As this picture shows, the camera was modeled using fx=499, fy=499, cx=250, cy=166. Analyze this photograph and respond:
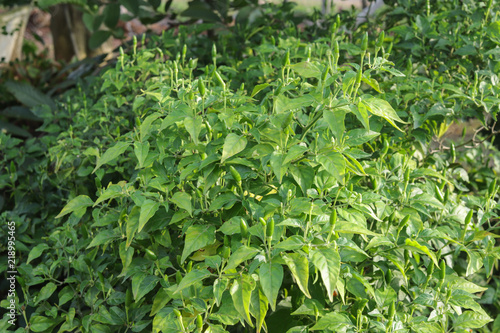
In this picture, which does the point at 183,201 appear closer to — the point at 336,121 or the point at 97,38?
the point at 336,121

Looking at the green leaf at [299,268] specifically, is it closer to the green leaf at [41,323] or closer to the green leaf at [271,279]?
the green leaf at [271,279]

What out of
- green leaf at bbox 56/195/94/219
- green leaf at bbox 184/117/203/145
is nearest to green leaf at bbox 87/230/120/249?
green leaf at bbox 56/195/94/219

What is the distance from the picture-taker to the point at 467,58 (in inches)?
100

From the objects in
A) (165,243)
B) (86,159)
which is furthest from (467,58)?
(86,159)

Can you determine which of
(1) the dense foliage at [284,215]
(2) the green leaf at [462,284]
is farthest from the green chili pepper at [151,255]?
(2) the green leaf at [462,284]

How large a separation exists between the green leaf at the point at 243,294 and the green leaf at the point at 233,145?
0.36 meters

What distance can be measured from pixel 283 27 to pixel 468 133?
1.49 m

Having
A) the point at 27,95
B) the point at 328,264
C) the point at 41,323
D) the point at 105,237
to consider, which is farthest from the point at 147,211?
the point at 27,95

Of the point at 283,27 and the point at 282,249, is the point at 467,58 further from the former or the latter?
the point at 282,249

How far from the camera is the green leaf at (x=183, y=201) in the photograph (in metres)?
1.52

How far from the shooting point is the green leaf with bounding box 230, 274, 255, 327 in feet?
4.24

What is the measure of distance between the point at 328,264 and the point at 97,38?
127 inches

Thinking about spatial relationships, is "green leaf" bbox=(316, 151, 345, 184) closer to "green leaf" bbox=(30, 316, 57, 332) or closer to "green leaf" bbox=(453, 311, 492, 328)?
"green leaf" bbox=(453, 311, 492, 328)

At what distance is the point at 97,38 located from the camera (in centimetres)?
390
